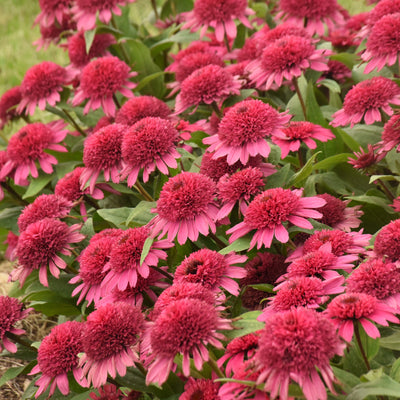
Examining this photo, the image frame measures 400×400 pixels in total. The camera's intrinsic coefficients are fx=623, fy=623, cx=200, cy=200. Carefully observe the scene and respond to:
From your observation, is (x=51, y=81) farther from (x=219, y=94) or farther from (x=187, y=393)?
(x=187, y=393)

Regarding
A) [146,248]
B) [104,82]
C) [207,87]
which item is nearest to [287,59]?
[207,87]

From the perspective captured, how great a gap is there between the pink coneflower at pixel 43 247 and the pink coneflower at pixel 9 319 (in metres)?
0.10

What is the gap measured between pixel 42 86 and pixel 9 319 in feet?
4.34

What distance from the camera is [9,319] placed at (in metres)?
1.98

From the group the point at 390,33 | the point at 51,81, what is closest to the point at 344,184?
the point at 390,33

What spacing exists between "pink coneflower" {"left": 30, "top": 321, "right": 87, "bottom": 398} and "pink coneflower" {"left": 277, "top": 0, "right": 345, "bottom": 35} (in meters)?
1.76

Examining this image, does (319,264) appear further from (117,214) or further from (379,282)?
(117,214)

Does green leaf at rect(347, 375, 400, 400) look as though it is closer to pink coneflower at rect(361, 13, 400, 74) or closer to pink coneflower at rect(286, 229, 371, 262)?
pink coneflower at rect(286, 229, 371, 262)

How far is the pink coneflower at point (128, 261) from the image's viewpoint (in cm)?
173

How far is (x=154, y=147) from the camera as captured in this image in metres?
1.93

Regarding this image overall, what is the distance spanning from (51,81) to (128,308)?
5.57 feet

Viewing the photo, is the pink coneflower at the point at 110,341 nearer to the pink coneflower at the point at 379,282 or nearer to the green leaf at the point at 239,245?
the green leaf at the point at 239,245

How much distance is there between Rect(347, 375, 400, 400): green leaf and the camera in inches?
47.5

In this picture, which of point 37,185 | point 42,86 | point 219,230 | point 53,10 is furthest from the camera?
point 53,10
